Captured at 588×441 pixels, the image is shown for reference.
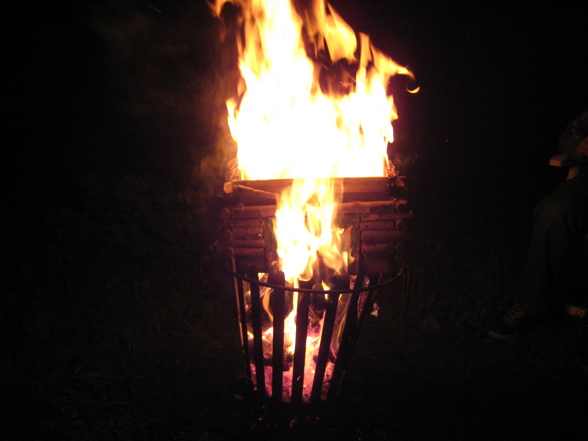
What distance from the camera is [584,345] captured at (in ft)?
Result: 8.50

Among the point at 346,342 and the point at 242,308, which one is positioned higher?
the point at 242,308

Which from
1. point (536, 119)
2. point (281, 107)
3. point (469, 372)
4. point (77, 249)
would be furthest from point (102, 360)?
point (536, 119)

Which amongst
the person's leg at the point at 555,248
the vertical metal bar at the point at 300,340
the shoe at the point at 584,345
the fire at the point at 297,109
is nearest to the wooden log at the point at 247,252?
the vertical metal bar at the point at 300,340

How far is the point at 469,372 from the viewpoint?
8.50ft

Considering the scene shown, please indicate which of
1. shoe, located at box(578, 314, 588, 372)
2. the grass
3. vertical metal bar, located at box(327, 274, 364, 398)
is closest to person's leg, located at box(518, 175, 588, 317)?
shoe, located at box(578, 314, 588, 372)

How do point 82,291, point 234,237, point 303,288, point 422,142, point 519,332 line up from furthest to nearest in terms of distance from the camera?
1. point 422,142
2. point 82,291
3. point 519,332
4. point 234,237
5. point 303,288

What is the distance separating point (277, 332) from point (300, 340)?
0.36 ft

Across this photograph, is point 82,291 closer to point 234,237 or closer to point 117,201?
point 117,201

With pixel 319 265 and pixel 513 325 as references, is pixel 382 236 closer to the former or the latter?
pixel 319 265

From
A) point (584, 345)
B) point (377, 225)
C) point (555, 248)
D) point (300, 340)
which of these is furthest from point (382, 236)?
point (584, 345)

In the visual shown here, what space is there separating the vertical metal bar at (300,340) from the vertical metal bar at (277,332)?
0.23ft

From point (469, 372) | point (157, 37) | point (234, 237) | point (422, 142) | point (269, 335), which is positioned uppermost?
point (157, 37)

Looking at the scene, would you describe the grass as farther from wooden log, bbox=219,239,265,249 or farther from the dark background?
wooden log, bbox=219,239,265,249

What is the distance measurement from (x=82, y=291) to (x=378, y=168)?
92.5 inches
